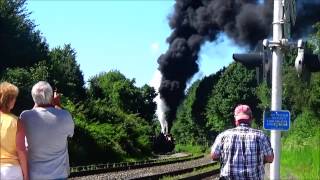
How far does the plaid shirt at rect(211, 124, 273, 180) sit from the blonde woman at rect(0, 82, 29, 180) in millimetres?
2048

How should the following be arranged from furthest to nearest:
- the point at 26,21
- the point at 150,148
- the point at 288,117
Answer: the point at 150,148 → the point at 26,21 → the point at 288,117

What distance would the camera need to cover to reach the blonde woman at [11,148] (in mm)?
5883

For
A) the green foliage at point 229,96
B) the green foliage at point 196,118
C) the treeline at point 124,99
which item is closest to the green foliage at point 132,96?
the treeline at point 124,99

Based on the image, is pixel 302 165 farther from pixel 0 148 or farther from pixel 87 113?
pixel 87 113

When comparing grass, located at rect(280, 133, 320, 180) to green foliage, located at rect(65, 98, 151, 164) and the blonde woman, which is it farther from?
green foliage, located at rect(65, 98, 151, 164)

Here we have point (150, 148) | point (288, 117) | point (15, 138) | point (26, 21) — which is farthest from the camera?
point (150, 148)

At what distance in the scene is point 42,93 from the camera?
623 centimetres

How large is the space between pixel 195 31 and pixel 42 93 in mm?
57140

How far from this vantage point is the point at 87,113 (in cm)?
4669

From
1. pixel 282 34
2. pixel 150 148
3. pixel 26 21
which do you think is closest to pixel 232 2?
pixel 150 148

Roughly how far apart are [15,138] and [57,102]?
2.63 feet

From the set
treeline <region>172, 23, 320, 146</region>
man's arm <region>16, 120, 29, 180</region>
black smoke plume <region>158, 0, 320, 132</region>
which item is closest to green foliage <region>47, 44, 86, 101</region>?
black smoke plume <region>158, 0, 320, 132</region>

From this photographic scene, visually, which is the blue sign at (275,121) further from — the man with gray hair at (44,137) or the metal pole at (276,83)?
the man with gray hair at (44,137)

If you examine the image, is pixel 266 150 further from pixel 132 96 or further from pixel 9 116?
pixel 132 96
